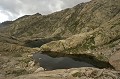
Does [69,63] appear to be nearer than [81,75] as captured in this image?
No

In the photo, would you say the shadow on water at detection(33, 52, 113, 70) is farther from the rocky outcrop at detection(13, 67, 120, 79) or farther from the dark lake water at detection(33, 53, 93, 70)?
the rocky outcrop at detection(13, 67, 120, 79)

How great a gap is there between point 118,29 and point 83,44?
25548mm

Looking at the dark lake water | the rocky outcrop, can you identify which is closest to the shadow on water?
the dark lake water

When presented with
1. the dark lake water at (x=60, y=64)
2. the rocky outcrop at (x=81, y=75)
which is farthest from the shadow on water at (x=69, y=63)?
the rocky outcrop at (x=81, y=75)

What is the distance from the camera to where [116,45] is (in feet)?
408

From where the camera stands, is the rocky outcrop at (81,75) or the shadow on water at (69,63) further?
the shadow on water at (69,63)

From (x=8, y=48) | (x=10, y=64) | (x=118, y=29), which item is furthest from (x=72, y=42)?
(x=10, y=64)

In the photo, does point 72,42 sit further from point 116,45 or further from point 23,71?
point 23,71

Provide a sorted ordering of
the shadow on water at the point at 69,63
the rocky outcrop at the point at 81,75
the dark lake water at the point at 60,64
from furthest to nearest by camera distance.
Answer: the shadow on water at the point at 69,63
the dark lake water at the point at 60,64
the rocky outcrop at the point at 81,75

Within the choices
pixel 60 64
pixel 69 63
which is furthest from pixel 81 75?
pixel 69 63

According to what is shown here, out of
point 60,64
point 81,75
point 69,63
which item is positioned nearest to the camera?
point 81,75

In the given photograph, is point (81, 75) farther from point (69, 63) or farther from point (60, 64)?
point (69, 63)

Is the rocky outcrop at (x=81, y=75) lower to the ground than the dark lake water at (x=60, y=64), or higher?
lower

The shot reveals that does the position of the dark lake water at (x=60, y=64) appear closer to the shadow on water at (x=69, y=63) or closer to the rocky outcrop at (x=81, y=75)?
the shadow on water at (x=69, y=63)
